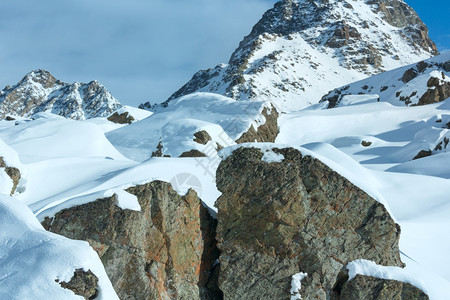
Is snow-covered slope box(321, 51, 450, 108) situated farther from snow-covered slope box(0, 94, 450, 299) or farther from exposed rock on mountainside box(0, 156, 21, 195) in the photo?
exposed rock on mountainside box(0, 156, 21, 195)

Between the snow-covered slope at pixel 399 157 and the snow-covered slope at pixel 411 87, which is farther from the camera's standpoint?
the snow-covered slope at pixel 411 87

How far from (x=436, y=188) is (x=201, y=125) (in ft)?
39.1

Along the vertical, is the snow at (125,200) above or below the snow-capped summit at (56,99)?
below

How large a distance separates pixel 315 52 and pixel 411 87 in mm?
66659

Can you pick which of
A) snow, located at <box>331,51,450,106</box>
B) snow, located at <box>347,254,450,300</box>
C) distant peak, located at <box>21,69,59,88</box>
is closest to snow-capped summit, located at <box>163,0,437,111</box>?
snow, located at <box>331,51,450,106</box>

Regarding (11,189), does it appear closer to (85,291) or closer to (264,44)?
(85,291)

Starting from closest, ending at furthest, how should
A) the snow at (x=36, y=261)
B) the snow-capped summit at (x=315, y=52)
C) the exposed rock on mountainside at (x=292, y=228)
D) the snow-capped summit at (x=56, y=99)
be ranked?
1. the snow at (x=36, y=261)
2. the exposed rock on mountainside at (x=292, y=228)
3. the snow-capped summit at (x=315, y=52)
4. the snow-capped summit at (x=56, y=99)

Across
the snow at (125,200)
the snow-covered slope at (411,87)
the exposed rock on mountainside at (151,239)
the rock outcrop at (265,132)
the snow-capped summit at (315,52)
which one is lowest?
the exposed rock on mountainside at (151,239)

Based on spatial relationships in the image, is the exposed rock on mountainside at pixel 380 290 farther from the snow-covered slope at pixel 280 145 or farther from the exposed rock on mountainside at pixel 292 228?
the exposed rock on mountainside at pixel 292 228

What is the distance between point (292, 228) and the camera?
901cm

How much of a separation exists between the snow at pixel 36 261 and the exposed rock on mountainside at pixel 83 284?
0.06 metres

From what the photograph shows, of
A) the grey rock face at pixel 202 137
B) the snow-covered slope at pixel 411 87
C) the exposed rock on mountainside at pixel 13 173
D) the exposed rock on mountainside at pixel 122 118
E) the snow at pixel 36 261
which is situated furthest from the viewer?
the snow-covered slope at pixel 411 87

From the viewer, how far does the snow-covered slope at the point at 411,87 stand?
46.7 m

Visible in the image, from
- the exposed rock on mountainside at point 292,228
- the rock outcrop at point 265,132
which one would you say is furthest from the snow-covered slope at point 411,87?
the exposed rock on mountainside at point 292,228
